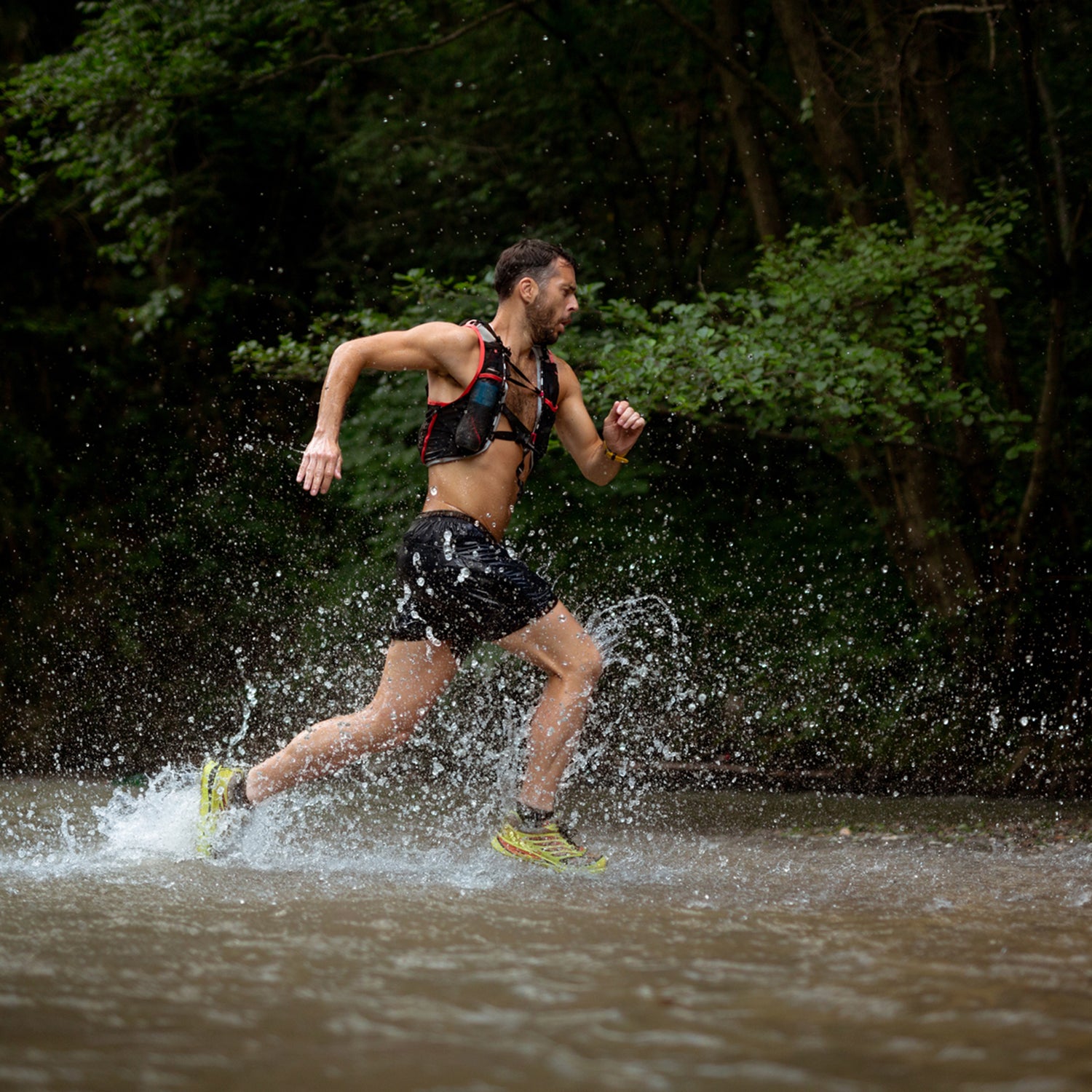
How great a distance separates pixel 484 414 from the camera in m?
4.55

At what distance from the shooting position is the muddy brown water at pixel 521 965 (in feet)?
6.89

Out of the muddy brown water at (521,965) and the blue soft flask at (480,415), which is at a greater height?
the blue soft flask at (480,415)

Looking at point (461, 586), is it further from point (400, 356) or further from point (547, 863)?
point (547, 863)

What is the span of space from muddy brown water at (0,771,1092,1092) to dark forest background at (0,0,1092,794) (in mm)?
3100

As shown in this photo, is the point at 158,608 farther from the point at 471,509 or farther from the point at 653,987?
the point at 653,987

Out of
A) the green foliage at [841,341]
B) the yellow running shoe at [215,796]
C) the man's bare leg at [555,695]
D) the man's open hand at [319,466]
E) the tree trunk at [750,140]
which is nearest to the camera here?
the man's open hand at [319,466]

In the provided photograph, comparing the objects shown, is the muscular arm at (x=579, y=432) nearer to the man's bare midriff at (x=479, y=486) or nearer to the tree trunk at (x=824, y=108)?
the man's bare midriff at (x=479, y=486)

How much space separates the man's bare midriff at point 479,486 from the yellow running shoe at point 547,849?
98cm

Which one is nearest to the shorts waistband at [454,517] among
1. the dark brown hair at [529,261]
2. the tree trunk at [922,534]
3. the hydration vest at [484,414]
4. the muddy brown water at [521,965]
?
the hydration vest at [484,414]

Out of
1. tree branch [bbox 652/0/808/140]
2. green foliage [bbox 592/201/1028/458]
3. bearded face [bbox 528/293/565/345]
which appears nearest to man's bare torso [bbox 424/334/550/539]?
bearded face [bbox 528/293/565/345]

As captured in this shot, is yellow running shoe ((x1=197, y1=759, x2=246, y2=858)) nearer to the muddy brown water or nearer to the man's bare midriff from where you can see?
the muddy brown water

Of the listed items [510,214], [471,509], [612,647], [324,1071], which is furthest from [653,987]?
[510,214]

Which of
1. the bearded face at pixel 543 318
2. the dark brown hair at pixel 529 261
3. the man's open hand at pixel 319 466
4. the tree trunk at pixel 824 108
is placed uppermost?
the tree trunk at pixel 824 108

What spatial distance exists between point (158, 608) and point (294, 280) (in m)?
3.30
